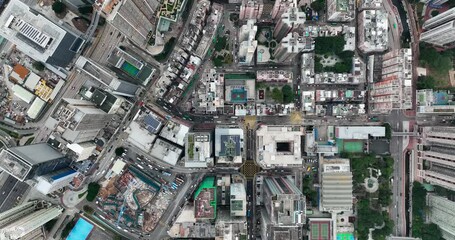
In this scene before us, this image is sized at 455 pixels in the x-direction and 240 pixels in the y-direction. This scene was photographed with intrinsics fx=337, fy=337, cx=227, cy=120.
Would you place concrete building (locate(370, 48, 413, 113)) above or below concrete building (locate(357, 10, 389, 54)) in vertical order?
below

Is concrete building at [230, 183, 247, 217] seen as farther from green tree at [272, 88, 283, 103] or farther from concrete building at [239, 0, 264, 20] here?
concrete building at [239, 0, 264, 20]

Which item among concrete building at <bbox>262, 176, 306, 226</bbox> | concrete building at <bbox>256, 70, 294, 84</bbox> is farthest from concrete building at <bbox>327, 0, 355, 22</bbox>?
concrete building at <bbox>262, 176, 306, 226</bbox>

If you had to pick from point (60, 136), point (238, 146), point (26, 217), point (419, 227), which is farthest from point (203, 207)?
point (419, 227)

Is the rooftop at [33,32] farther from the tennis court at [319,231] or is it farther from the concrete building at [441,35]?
the concrete building at [441,35]

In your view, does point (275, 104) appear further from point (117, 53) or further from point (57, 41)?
point (57, 41)

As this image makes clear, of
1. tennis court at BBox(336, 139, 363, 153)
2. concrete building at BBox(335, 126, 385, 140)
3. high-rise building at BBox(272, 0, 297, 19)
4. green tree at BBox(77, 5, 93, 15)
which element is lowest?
tennis court at BBox(336, 139, 363, 153)

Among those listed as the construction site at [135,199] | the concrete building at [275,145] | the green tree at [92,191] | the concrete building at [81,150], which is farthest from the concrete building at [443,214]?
the concrete building at [81,150]

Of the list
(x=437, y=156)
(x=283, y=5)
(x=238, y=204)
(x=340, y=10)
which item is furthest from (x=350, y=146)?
(x=283, y=5)

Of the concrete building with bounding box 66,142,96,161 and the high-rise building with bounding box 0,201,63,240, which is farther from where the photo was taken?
the concrete building with bounding box 66,142,96,161
